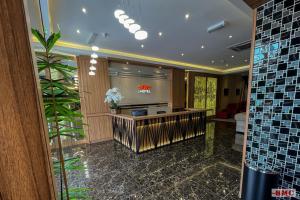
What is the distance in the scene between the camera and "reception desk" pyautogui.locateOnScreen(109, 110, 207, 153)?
145 inches

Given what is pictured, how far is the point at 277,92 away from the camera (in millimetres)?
1604

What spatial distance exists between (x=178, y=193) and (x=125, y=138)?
245cm

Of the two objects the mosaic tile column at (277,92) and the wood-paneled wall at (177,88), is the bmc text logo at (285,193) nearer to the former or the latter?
the mosaic tile column at (277,92)

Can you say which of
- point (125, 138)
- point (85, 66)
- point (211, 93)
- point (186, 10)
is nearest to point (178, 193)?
point (125, 138)

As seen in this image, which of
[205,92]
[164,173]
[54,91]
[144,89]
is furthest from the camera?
[205,92]

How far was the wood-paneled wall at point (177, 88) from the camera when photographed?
6902 millimetres

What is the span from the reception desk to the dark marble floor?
0.28 meters

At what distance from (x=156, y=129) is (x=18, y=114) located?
3731 millimetres

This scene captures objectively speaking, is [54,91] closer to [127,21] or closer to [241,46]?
[127,21]

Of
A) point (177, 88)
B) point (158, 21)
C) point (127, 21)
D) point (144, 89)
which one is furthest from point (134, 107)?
point (127, 21)

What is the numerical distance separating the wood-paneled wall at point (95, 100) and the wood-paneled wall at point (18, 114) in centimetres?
438

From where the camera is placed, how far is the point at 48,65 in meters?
0.81

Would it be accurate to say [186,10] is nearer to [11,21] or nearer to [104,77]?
[11,21]

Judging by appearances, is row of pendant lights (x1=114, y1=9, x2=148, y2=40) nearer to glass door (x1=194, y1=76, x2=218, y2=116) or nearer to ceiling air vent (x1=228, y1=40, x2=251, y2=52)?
ceiling air vent (x1=228, y1=40, x2=251, y2=52)
